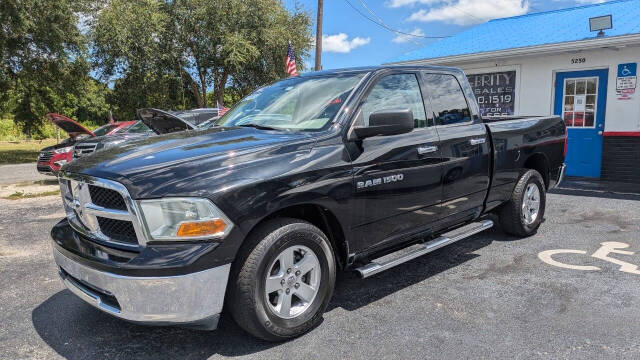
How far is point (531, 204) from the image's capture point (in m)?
5.51

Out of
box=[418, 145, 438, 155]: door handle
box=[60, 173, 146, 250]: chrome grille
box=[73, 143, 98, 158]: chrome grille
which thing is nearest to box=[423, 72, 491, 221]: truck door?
box=[418, 145, 438, 155]: door handle

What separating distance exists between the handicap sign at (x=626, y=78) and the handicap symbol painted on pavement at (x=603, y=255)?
547 cm

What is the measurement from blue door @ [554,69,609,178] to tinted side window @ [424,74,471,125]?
6.64 m

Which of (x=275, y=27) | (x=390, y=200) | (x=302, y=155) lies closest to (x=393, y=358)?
(x=390, y=200)

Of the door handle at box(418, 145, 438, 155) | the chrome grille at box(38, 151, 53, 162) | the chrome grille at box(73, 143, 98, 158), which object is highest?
the door handle at box(418, 145, 438, 155)

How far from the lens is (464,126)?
4477 mm

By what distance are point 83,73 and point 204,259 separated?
20883 mm

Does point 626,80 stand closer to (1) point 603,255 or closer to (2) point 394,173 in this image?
(1) point 603,255

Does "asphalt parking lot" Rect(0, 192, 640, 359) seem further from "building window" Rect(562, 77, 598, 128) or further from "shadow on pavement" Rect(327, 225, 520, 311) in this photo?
"building window" Rect(562, 77, 598, 128)

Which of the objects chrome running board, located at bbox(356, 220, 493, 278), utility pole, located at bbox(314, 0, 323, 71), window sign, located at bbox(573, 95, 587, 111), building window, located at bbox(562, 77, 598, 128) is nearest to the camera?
chrome running board, located at bbox(356, 220, 493, 278)

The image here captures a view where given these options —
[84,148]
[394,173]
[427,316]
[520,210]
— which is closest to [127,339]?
[427,316]

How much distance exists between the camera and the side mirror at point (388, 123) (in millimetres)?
3236

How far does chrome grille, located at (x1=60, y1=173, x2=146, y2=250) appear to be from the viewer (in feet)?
8.54

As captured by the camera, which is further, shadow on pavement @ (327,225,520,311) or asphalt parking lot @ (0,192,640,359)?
shadow on pavement @ (327,225,520,311)
